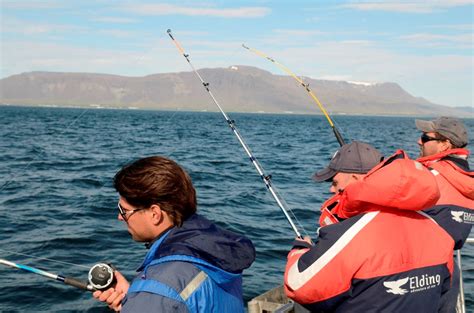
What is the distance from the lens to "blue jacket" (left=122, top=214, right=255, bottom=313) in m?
2.23

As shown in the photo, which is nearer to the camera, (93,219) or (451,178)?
(451,178)

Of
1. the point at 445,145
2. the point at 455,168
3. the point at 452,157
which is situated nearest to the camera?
the point at 455,168

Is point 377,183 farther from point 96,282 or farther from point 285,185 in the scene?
point 285,185

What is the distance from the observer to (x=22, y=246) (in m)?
10.8

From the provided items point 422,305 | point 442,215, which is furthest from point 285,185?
point 422,305

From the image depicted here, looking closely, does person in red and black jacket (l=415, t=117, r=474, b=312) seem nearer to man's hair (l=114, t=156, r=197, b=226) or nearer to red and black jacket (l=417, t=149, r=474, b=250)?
red and black jacket (l=417, t=149, r=474, b=250)

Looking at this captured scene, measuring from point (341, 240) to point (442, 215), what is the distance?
1.71 meters

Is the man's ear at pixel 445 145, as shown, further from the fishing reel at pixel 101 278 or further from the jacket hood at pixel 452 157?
the fishing reel at pixel 101 278

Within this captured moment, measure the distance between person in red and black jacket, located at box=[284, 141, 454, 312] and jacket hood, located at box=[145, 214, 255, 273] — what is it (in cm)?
40

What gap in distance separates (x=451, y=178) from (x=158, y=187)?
2.78m

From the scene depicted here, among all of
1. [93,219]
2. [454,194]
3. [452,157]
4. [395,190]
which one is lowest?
[93,219]

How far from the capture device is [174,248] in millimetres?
2389

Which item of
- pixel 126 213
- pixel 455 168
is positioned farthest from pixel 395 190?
pixel 455 168

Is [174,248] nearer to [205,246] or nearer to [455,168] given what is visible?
[205,246]
